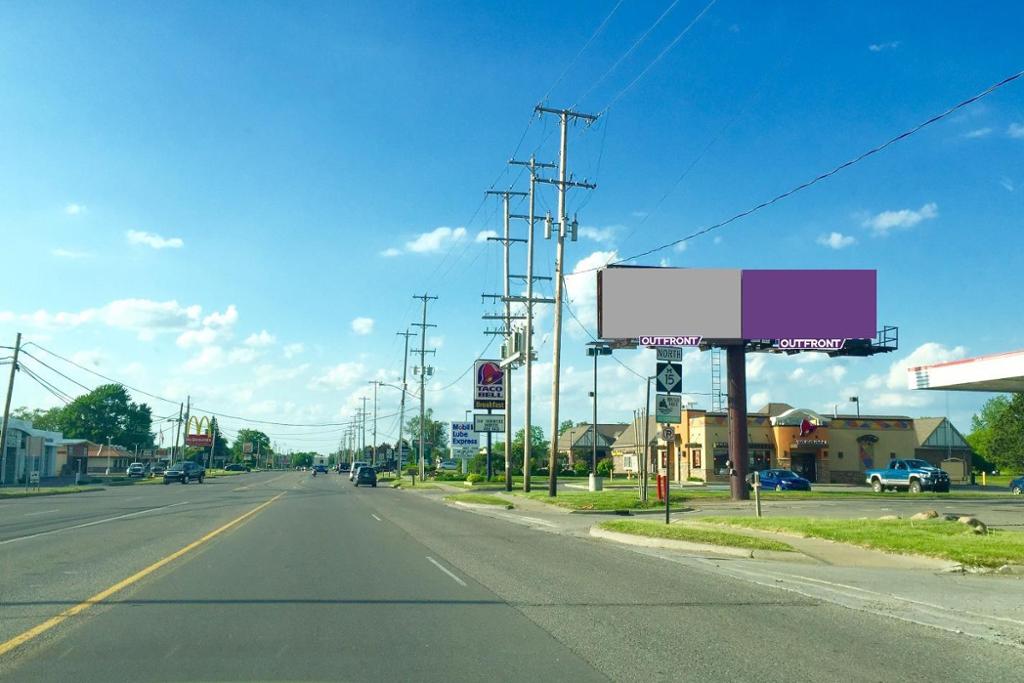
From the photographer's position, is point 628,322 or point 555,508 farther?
point 628,322

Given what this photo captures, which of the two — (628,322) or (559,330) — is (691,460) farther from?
(559,330)

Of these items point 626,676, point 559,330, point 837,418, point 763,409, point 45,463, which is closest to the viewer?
point 626,676

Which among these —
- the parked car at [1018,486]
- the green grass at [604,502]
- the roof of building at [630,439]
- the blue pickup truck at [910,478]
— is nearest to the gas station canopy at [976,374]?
the green grass at [604,502]

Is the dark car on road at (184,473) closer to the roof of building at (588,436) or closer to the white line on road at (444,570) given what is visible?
the roof of building at (588,436)

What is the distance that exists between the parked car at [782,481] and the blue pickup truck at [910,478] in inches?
144

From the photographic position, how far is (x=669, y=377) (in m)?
21.0

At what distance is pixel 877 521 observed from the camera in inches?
830

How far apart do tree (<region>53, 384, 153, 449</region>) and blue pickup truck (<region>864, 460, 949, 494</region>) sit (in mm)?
138203

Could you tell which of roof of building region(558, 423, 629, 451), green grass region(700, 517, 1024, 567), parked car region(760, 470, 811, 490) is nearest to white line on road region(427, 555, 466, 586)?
green grass region(700, 517, 1024, 567)

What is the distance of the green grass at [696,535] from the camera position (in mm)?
16642

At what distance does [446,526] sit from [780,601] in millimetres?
13332

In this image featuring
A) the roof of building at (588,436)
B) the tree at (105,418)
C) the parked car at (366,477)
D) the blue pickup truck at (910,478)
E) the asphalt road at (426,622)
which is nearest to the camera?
the asphalt road at (426,622)

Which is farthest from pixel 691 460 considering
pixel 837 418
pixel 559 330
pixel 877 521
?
pixel 877 521

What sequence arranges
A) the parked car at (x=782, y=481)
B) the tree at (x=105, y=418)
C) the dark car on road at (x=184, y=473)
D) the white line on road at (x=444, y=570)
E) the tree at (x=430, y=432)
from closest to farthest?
the white line on road at (x=444, y=570) < the parked car at (x=782, y=481) < the dark car on road at (x=184, y=473) < the tree at (x=105, y=418) < the tree at (x=430, y=432)
